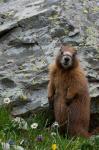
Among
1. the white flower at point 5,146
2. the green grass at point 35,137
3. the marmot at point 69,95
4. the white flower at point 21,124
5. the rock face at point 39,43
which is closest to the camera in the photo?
the white flower at point 5,146

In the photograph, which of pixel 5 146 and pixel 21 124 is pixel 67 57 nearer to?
pixel 21 124

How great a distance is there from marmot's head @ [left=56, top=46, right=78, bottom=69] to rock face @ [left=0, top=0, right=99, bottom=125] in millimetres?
500

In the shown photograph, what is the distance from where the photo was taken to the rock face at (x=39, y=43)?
969 cm

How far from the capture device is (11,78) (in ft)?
31.8

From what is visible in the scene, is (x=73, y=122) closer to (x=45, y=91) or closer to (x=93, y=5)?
(x=45, y=91)

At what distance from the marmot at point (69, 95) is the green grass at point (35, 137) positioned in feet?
1.57

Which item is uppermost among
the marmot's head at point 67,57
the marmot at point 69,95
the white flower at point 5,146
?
the white flower at point 5,146

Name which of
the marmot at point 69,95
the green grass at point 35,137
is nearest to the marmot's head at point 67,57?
the marmot at point 69,95

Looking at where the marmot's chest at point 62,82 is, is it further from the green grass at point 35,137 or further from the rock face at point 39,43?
the green grass at point 35,137

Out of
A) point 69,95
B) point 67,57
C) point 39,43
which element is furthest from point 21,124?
point 39,43

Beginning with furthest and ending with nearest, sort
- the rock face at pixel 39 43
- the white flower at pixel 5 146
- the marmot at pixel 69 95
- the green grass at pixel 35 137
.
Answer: the rock face at pixel 39 43, the marmot at pixel 69 95, the green grass at pixel 35 137, the white flower at pixel 5 146

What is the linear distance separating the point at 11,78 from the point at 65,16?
61.7 inches

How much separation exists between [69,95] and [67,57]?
1.93 ft

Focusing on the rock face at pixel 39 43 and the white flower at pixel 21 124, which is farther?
the rock face at pixel 39 43
